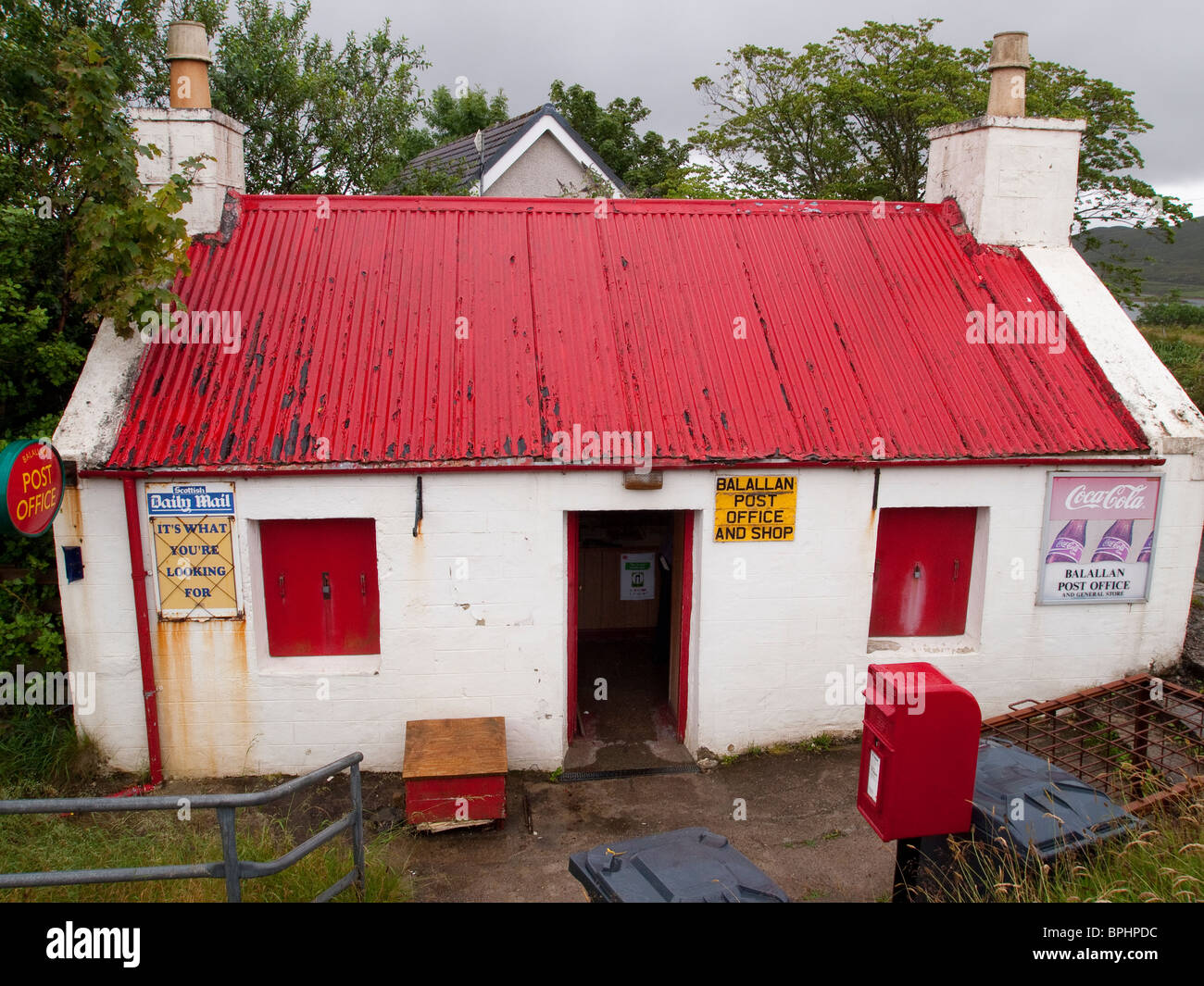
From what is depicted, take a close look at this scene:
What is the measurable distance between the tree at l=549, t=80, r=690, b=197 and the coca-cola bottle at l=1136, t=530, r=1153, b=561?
17.7m

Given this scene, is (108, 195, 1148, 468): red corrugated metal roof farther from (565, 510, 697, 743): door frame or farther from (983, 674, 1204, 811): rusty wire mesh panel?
(983, 674, 1204, 811): rusty wire mesh panel

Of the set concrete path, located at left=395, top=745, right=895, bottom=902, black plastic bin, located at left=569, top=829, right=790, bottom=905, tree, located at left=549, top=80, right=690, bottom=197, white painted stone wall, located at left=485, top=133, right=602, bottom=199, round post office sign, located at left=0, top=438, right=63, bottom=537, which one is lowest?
concrete path, located at left=395, top=745, right=895, bottom=902

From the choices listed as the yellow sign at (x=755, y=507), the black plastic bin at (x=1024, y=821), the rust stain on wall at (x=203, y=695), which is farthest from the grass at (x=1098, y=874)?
the rust stain on wall at (x=203, y=695)

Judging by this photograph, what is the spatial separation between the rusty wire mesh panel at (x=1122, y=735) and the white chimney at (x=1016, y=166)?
15.4 feet

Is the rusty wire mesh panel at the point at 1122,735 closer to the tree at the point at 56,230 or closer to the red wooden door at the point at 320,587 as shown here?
the red wooden door at the point at 320,587

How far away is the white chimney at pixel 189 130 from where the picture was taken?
791 cm

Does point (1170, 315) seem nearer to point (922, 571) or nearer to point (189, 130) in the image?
point (922, 571)

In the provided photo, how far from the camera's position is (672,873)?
396 cm

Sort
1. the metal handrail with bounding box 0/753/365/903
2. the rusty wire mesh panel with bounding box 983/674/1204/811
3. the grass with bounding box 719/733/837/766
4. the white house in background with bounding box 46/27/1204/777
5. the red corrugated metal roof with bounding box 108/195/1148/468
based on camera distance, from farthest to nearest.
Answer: the grass with bounding box 719/733/837/766
the red corrugated metal roof with bounding box 108/195/1148/468
the white house in background with bounding box 46/27/1204/777
the rusty wire mesh panel with bounding box 983/674/1204/811
the metal handrail with bounding box 0/753/365/903

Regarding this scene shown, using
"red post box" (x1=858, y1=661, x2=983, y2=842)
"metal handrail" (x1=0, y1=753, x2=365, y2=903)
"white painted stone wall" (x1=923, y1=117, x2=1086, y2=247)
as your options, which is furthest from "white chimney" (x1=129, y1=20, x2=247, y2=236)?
"white painted stone wall" (x1=923, y1=117, x2=1086, y2=247)

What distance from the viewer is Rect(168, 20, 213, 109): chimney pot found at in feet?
26.1
